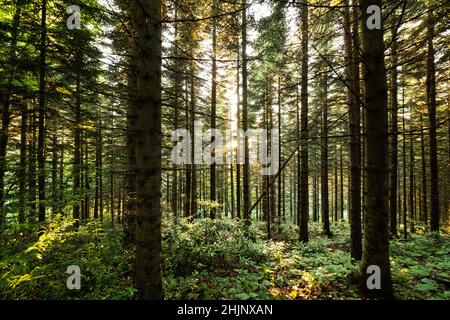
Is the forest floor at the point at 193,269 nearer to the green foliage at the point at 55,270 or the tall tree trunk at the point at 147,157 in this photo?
the green foliage at the point at 55,270

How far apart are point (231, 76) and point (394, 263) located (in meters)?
13.2

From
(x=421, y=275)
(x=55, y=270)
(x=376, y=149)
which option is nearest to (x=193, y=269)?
(x=55, y=270)

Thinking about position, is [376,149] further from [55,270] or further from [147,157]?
[55,270]

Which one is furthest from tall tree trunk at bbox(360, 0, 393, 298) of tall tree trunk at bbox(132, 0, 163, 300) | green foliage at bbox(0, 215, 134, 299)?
green foliage at bbox(0, 215, 134, 299)

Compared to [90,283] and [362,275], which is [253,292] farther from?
[90,283]

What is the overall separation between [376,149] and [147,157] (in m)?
3.73

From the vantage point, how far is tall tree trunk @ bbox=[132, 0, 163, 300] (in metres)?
3.08

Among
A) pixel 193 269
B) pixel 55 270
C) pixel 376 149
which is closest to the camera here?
pixel 376 149

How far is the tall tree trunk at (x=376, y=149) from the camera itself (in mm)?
3629

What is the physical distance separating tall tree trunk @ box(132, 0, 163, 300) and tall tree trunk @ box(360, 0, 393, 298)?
3.47m

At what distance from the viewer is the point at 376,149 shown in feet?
12.0

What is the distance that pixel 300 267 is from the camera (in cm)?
636
